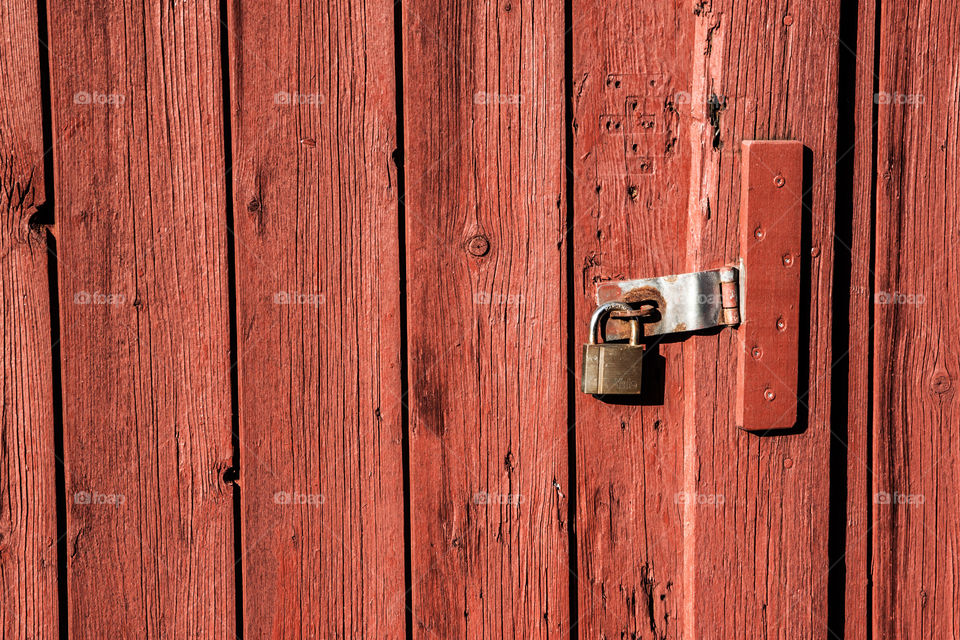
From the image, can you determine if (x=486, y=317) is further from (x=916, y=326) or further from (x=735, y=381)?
(x=916, y=326)

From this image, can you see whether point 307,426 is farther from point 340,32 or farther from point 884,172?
point 884,172

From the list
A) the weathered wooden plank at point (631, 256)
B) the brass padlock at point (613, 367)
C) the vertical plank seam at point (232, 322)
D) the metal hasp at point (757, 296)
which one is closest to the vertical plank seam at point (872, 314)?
the metal hasp at point (757, 296)

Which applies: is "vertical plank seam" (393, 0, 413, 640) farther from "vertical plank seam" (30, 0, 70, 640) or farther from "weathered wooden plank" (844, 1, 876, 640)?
"weathered wooden plank" (844, 1, 876, 640)

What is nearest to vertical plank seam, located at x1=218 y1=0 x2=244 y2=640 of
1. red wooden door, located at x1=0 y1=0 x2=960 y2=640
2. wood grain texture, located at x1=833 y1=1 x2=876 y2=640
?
red wooden door, located at x1=0 y1=0 x2=960 y2=640

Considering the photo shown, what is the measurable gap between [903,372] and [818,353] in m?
0.16

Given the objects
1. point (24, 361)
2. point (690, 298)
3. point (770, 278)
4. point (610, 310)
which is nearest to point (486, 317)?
point (610, 310)

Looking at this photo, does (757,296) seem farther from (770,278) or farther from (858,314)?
(858,314)

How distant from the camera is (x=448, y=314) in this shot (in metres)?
0.92

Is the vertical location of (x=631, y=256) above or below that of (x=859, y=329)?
above

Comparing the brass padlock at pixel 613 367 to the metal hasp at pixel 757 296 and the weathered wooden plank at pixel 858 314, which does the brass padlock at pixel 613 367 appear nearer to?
the metal hasp at pixel 757 296

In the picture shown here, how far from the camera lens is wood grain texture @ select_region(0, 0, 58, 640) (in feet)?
2.90

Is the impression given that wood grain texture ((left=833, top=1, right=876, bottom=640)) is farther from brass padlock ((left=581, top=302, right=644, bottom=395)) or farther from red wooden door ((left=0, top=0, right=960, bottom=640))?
brass padlock ((left=581, top=302, right=644, bottom=395))

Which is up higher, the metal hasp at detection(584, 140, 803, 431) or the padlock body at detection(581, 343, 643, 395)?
the metal hasp at detection(584, 140, 803, 431)

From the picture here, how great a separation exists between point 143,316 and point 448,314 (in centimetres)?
44
